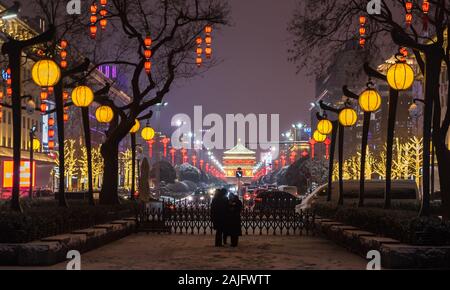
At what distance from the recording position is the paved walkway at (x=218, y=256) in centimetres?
1520

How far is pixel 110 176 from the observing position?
95.8ft

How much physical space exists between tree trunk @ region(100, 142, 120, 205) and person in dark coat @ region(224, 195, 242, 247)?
864cm

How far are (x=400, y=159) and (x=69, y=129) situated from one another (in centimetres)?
4671

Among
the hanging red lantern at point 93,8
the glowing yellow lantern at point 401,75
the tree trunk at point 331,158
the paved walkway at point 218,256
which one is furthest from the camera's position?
the tree trunk at point 331,158

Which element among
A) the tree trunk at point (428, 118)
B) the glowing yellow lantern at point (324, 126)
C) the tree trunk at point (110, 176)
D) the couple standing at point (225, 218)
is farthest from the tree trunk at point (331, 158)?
the tree trunk at point (428, 118)

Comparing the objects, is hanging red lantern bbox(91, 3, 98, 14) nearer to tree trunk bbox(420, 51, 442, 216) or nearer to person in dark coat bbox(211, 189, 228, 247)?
person in dark coat bbox(211, 189, 228, 247)

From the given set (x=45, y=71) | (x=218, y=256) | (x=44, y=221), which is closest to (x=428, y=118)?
(x=218, y=256)

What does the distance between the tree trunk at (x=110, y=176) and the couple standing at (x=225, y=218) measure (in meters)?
8.60

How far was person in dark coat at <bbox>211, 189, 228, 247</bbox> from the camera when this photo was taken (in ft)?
68.0

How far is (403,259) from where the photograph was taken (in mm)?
14195

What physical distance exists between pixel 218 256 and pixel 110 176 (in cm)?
1269

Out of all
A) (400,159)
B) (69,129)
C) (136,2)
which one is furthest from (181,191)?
(136,2)

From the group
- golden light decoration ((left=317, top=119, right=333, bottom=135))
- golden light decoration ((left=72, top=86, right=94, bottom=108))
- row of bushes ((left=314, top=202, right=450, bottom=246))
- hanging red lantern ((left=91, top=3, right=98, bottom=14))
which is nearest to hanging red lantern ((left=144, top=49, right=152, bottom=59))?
hanging red lantern ((left=91, top=3, right=98, bottom=14))

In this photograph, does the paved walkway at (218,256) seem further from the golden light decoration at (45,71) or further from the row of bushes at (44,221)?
the golden light decoration at (45,71)
